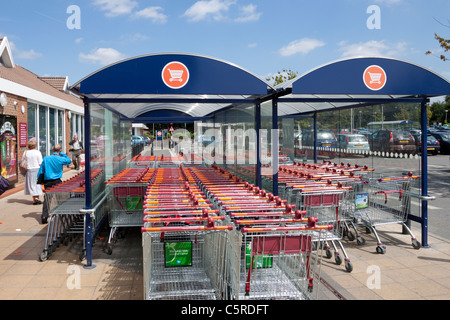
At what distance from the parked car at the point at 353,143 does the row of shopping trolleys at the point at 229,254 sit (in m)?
4.91

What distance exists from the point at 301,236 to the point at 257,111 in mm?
3351

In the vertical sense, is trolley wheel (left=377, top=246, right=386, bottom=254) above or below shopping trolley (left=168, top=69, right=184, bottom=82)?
below

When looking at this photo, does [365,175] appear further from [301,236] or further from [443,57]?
[443,57]

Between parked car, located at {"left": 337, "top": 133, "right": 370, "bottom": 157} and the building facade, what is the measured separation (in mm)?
7576

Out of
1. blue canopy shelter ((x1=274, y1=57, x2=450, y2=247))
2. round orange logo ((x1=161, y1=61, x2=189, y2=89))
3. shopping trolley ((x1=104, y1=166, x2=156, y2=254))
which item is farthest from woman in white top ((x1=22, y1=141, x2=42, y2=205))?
blue canopy shelter ((x1=274, y1=57, x2=450, y2=247))

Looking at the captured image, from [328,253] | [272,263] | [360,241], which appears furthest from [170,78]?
[360,241]

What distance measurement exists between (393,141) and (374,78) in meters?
2.43

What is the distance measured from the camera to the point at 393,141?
7730mm

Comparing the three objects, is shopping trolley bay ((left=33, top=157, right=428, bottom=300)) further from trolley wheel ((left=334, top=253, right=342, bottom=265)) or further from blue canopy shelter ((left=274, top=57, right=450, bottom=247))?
blue canopy shelter ((left=274, top=57, right=450, bottom=247))

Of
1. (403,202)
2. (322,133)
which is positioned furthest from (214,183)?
(322,133)

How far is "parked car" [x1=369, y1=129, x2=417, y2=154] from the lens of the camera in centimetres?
717

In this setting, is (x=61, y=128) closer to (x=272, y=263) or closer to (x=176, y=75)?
(x=176, y=75)

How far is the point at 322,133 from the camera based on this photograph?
10.7 metres

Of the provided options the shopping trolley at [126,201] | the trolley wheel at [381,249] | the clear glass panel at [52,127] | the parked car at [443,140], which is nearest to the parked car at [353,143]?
the trolley wheel at [381,249]
